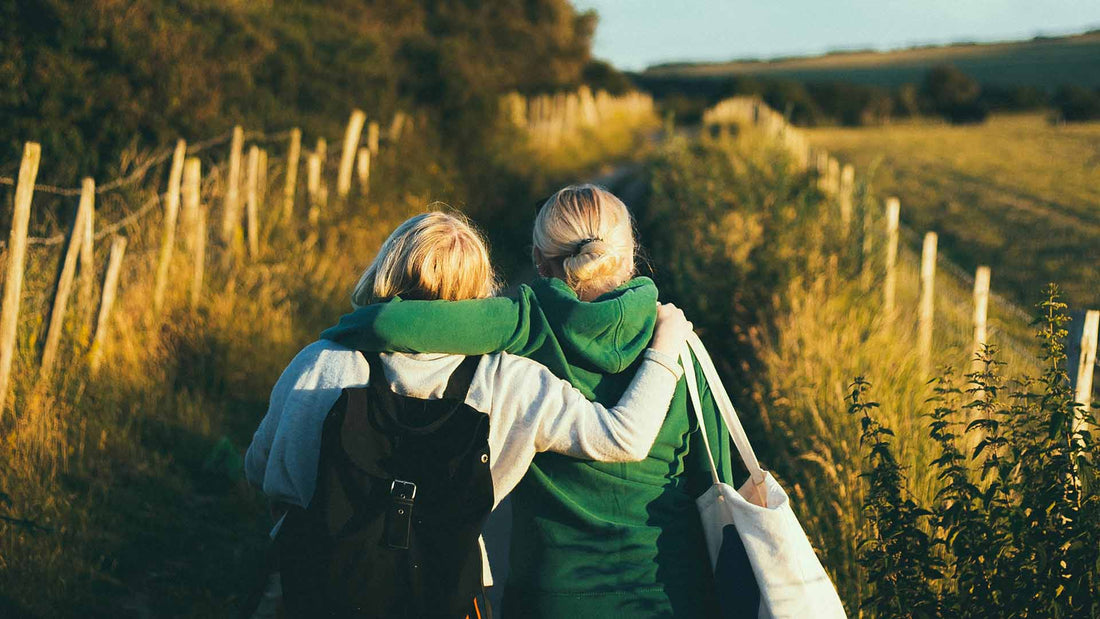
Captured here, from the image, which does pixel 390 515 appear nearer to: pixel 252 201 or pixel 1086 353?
pixel 1086 353

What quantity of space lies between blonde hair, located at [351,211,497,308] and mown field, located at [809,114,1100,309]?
471 cm

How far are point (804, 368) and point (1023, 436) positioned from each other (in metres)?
3.19

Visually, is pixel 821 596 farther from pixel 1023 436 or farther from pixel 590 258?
pixel 1023 436

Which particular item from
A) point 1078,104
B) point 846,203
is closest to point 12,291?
point 846,203

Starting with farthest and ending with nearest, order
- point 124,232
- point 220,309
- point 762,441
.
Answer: point 124,232 → point 220,309 → point 762,441

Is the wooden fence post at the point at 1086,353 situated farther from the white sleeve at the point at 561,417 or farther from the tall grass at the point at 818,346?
the white sleeve at the point at 561,417

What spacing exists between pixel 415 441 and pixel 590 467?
444 mm

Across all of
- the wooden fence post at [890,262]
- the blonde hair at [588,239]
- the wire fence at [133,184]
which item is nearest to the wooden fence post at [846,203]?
the wooden fence post at [890,262]

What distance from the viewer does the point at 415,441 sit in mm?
2266

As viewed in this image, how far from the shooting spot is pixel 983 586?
313 cm

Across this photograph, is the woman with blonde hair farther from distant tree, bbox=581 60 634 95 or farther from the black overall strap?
distant tree, bbox=581 60 634 95

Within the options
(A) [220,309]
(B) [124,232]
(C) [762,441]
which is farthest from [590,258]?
(B) [124,232]

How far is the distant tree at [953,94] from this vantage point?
193 ft

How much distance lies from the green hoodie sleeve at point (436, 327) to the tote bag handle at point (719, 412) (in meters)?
0.43
